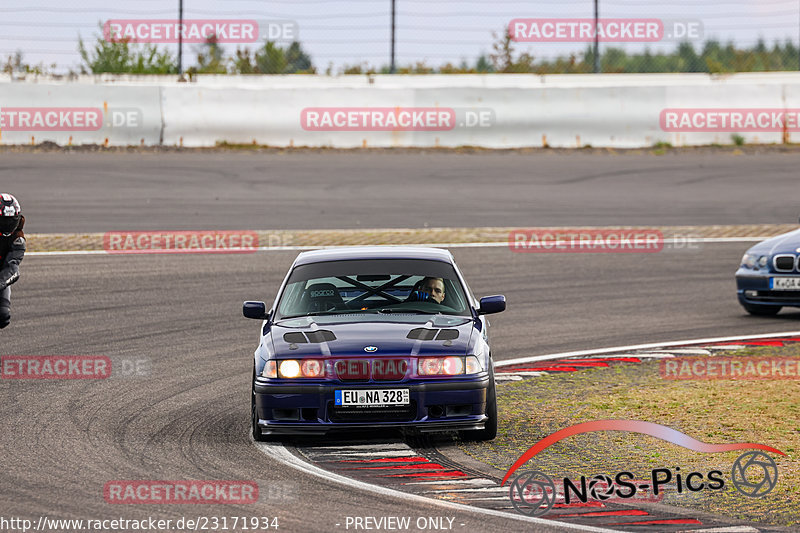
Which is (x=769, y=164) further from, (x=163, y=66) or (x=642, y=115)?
(x=163, y=66)

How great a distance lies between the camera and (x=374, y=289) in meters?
9.80

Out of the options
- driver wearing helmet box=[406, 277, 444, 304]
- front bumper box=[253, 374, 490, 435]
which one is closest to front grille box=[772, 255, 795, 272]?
driver wearing helmet box=[406, 277, 444, 304]

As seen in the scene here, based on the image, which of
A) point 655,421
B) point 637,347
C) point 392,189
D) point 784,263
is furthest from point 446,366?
point 392,189

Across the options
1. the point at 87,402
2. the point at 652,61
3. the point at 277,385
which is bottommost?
the point at 87,402

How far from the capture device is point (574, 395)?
1088cm

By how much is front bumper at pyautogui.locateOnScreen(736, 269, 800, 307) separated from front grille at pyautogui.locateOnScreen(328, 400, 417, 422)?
7.96 m

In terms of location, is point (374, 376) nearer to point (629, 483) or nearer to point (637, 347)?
point (629, 483)

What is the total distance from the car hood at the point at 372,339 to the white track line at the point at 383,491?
0.68 meters

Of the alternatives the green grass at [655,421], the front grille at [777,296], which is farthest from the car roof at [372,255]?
the front grille at [777,296]

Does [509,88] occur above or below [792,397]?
above

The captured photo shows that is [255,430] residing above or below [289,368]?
below

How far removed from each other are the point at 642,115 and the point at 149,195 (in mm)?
10118

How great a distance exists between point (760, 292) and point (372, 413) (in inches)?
324

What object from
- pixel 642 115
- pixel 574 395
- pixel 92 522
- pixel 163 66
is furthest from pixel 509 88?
pixel 92 522
